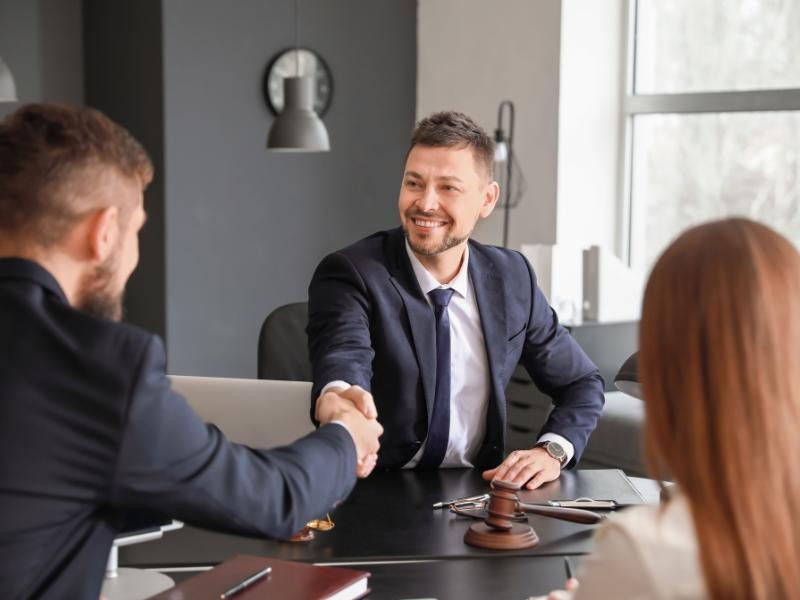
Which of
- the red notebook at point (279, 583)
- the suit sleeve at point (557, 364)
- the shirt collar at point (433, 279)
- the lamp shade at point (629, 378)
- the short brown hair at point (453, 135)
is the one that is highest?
the short brown hair at point (453, 135)

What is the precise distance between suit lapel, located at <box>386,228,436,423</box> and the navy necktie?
2cm

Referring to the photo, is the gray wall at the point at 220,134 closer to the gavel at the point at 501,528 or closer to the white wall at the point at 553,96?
the white wall at the point at 553,96

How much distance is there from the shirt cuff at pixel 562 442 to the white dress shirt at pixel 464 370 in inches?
8.6

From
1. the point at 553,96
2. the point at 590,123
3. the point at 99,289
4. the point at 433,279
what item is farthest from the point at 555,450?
the point at 590,123

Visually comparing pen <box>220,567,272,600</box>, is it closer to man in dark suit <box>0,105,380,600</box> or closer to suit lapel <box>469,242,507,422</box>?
man in dark suit <box>0,105,380,600</box>

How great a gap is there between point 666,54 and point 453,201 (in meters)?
3.02

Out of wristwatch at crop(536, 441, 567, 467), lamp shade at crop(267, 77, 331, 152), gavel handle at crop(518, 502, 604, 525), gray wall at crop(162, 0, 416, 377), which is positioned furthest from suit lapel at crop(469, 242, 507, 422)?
gray wall at crop(162, 0, 416, 377)

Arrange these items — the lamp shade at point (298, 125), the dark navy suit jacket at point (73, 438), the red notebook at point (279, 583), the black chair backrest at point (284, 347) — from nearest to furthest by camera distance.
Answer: the dark navy suit jacket at point (73, 438)
the red notebook at point (279, 583)
the black chair backrest at point (284, 347)
the lamp shade at point (298, 125)

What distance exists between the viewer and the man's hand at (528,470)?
2359mm

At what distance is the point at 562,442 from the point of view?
2.60 meters

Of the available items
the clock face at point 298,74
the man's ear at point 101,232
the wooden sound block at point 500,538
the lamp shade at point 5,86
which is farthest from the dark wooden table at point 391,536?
the clock face at point 298,74

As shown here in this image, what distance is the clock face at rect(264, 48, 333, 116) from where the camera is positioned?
538 centimetres

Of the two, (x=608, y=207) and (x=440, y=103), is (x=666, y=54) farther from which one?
(x=440, y=103)

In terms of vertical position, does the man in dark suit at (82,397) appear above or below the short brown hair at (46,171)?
below
